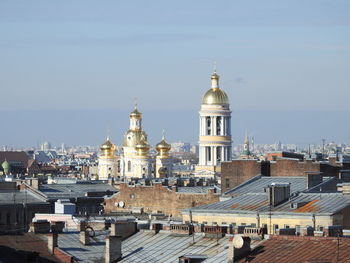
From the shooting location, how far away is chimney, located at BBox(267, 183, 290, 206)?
71.1 meters

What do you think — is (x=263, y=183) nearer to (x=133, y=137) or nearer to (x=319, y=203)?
(x=319, y=203)

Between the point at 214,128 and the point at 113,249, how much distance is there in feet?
465

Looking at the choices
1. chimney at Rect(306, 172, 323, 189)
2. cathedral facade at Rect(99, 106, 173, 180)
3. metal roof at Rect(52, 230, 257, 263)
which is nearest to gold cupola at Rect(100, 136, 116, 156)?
cathedral facade at Rect(99, 106, 173, 180)

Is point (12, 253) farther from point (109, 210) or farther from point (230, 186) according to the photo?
point (109, 210)

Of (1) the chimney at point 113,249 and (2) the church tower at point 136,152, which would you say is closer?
(1) the chimney at point 113,249

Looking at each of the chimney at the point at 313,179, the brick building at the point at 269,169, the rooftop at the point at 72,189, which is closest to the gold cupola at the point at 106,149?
the rooftop at the point at 72,189

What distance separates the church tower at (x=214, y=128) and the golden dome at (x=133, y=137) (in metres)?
7.15

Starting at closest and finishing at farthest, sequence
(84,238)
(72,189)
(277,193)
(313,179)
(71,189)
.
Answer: (84,238), (277,193), (313,179), (71,189), (72,189)

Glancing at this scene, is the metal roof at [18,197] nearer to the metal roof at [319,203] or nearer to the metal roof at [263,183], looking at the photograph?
the metal roof at [263,183]

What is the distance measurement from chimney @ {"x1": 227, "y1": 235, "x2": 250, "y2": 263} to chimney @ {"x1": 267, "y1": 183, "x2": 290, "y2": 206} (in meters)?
23.7

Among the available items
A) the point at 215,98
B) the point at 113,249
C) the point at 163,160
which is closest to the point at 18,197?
the point at 113,249

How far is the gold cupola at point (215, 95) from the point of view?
193m

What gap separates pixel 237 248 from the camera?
47.0 meters

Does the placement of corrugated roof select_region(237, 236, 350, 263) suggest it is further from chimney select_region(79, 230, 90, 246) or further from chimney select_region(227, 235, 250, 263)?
chimney select_region(79, 230, 90, 246)
